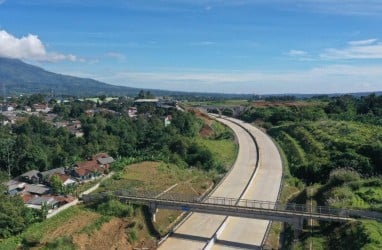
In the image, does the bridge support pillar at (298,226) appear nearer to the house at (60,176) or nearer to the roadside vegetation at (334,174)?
the roadside vegetation at (334,174)

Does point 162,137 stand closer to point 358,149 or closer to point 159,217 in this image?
point 358,149

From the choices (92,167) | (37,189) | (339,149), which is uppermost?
(339,149)

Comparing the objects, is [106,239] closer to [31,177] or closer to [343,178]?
[343,178]

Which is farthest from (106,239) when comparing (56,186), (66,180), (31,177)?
(31,177)

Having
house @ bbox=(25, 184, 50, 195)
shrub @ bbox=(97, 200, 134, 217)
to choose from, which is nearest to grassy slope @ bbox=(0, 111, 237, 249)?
shrub @ bbox=(97, 200, 134, 217)

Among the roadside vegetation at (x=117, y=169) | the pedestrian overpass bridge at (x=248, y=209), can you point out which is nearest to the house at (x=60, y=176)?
the roadside vegetation at (x=117, y=169)

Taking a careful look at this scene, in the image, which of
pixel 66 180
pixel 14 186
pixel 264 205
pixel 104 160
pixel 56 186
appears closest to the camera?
pixel 264 205

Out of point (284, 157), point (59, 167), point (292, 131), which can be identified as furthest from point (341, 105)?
point (59, 167)
